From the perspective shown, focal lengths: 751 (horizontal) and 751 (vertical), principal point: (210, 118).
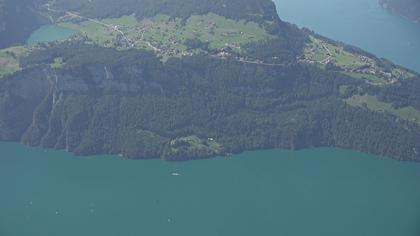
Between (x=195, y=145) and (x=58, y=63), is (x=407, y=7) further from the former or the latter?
(x=58, y=63)

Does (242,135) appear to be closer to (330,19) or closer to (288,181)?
(288,181)

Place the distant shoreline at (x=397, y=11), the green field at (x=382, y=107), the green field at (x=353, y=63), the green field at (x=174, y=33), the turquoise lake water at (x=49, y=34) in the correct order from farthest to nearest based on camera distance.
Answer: the distant shoreline at (x=397, y=11) < the turquoise lake water at (x=49, y=34) < the green field at (x=174, y=33) < the green field at (x=353, y=63) < the green field at (x=382, y=107)

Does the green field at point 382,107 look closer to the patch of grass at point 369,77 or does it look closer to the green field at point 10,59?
the patch of grass at point 369,77

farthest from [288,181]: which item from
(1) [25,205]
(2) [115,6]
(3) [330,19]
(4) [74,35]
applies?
(3) [330,19]

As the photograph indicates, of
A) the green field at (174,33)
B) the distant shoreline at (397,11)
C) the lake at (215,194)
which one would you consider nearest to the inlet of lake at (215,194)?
the lake at (215,194)

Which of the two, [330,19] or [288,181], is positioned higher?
[330,19]

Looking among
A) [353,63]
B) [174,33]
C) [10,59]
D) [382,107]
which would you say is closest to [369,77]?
[353,63]
